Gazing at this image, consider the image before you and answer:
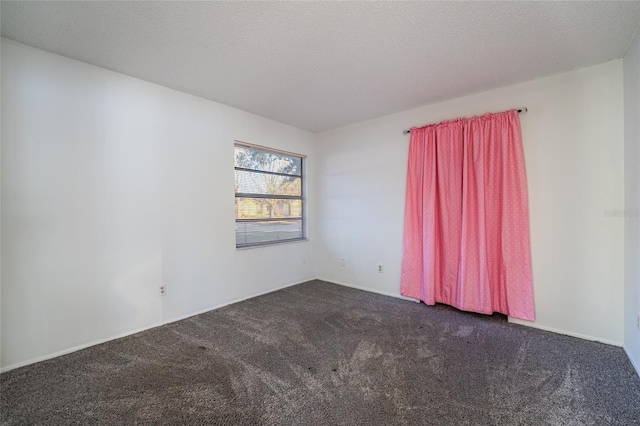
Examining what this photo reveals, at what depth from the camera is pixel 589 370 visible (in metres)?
1.91

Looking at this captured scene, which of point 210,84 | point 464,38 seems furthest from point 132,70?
point 464,38

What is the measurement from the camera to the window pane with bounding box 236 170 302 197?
11.6 feet

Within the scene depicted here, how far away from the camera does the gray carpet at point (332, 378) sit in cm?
152

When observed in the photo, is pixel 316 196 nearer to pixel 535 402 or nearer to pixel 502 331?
pixel 502 331

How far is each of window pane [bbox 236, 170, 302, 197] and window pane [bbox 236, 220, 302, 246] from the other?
45cm

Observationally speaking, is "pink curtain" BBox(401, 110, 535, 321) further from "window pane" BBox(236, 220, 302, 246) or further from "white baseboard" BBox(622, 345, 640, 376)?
"window pane" BBox(236, 220, 302, 246)

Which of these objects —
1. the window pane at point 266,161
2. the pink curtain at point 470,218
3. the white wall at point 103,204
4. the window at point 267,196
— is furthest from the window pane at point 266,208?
the pink curtain at point 470,218

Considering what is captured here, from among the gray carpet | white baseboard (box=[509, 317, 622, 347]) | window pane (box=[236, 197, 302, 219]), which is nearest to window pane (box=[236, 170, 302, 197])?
window pane (box=[236, 197, 302, 219])

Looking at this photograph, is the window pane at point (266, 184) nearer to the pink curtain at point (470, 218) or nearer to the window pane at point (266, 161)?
the window pane at point (266, 161)

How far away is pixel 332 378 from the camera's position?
184cm

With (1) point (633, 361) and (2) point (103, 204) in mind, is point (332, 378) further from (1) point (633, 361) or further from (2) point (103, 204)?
(2) point (103, 204)

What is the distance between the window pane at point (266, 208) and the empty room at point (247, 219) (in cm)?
8

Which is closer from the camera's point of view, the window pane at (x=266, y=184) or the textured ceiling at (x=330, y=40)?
the textured ceiling at (x=330, y=40)

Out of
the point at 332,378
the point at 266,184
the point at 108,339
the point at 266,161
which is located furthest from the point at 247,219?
the point at 332,378
